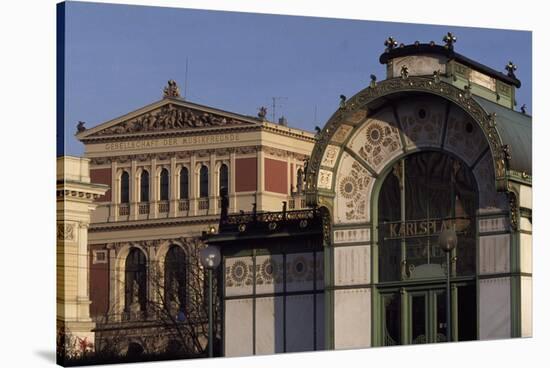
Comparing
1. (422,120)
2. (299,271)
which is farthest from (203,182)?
(422,120)

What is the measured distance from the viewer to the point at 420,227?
122 ft

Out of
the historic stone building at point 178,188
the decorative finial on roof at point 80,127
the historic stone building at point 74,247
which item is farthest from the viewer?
the historic stone building at point 178,188

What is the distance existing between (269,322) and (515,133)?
6166mm

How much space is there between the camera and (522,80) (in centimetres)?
3853

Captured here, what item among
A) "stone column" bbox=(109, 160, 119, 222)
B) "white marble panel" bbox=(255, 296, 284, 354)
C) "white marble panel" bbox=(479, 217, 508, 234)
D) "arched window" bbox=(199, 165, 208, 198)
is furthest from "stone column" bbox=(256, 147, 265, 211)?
"white marble panel" bbox=(479, 217, 508, 234)

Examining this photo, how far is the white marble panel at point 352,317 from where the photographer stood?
1462 inches

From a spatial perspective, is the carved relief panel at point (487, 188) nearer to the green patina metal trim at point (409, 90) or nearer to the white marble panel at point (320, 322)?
the green patina metal trim at point (409, 90)

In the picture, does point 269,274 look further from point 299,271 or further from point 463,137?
point 463,137

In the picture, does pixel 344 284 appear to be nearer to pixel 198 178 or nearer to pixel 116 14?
pixel 198 178

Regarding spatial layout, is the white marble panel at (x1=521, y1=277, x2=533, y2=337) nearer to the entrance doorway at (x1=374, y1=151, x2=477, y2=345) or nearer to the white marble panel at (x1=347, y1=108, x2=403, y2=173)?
the entrance doorway at (x1=374, y1=151, x2=477, y2=345)

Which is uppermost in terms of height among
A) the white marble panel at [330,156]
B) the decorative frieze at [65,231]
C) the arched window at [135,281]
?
the white marble panel at [330,156]

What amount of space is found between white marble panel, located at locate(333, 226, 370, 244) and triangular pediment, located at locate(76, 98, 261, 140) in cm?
270

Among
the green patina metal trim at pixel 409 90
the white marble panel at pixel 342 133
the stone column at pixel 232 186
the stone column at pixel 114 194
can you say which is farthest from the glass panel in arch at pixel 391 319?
the stone column at pixel 114 194

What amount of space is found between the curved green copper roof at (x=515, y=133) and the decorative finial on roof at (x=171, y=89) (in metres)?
5.56
